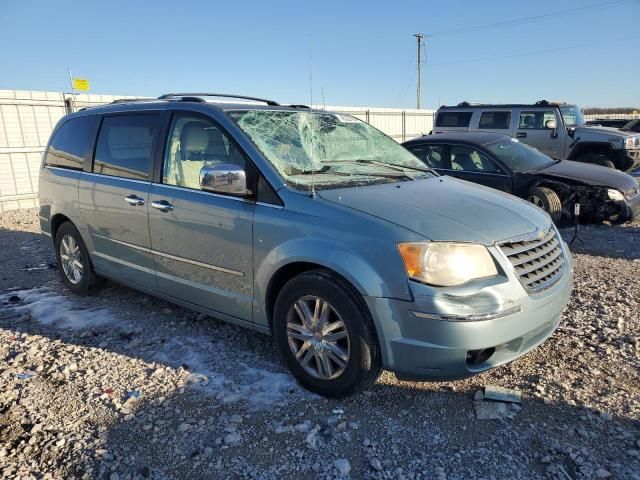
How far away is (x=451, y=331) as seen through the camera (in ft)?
8.75

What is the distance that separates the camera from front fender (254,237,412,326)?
8.94ft

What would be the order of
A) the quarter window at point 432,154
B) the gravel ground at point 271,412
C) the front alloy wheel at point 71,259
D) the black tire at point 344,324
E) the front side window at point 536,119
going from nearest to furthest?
the gravel ground at point 271,412 < the black tire at point 344,324 < the front alloy wheel at point 71,259 < the quarter window at point 432,154 < the front side window at point 536,119

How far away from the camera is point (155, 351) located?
3867mm

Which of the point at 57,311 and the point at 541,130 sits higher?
the point at 541,130

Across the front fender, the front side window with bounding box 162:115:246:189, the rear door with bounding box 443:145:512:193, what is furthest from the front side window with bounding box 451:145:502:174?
the front fender

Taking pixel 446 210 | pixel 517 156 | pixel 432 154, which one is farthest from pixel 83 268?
pixel 517 156

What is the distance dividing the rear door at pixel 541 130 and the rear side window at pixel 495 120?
0.98 feet

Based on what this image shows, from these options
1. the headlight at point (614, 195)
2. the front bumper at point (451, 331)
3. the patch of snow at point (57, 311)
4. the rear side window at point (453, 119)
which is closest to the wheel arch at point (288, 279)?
the front bumper at point (451, 331)

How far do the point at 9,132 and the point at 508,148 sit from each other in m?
9.78

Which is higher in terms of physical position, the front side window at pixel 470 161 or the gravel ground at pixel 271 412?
the front side window at pixel 470 161

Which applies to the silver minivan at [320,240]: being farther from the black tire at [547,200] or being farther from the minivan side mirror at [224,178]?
the black tire at [547,200]

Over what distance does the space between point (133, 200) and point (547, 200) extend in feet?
19.2

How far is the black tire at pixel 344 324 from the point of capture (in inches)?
113

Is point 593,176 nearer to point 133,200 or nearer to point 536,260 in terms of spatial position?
point 536,260
